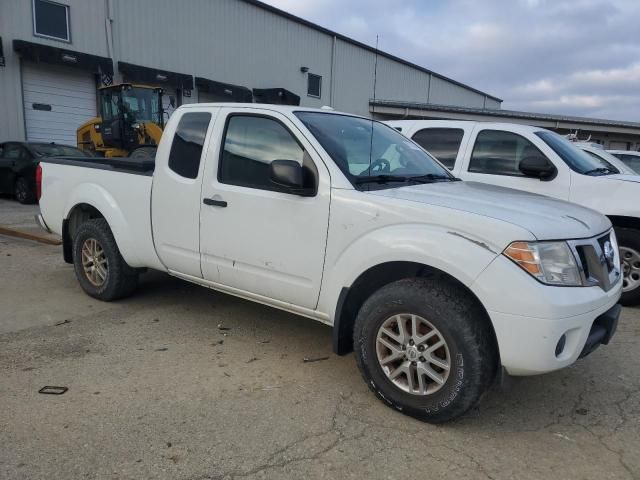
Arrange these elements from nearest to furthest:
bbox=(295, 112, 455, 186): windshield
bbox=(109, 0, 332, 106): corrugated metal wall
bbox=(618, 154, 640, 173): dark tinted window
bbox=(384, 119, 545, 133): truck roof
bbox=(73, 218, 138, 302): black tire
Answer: bbox=(295, 112, 455, 186): windshield → bbox=(73, 218, 138, 302): black tire → bbox=(384, 119, 545, 133): truck roof → bbox=(618, 154, 640, 173): dark tinted window → bbox=(109, 0, 332, 106): corrugated metal wall

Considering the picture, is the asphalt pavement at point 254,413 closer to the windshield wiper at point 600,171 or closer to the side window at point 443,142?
the windshield wiper at point 600,171

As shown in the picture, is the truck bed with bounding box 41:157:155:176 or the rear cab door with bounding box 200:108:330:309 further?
the truck bed with bounding box 41:157:155:176

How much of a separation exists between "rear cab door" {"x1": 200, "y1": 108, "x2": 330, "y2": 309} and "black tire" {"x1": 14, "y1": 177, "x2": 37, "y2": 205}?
10.9 metres

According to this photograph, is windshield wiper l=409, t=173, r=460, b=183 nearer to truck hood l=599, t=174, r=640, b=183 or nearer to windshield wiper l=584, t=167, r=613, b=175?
windshield wiper l=584, t=167, r=613, b=175

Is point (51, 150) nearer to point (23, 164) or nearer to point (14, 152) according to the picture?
point (23, 164)

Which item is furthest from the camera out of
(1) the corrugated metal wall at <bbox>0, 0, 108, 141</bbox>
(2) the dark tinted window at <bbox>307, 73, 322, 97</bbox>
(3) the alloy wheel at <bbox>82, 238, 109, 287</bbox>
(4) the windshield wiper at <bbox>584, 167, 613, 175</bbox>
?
(2) the dark tinted window at <bbox>307, 73, 322, 97</bbox>

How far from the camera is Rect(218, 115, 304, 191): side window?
3746mm

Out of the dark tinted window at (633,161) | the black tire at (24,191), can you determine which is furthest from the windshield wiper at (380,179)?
the black tire at (24,191)

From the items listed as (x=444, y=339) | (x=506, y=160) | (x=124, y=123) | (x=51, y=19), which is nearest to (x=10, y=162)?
(x=124, y=123)

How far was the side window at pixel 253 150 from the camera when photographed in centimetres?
375

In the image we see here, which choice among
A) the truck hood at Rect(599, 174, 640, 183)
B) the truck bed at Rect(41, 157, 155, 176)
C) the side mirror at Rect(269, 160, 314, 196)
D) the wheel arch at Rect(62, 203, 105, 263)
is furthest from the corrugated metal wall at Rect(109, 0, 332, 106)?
the side mirror at Rect(269, 160, 314, 196)

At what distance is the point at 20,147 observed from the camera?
13281 millimetres

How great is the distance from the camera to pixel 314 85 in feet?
100

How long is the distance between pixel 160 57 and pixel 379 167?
20.7 meters
